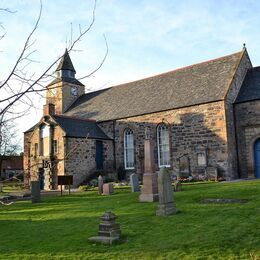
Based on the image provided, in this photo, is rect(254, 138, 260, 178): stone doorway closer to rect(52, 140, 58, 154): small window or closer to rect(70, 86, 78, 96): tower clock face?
rect(52, 140, 58, 154): small window

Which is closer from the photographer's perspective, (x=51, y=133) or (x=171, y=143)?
(x=171, y=143)

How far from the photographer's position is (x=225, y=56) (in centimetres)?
2972

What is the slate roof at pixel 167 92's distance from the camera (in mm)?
26812

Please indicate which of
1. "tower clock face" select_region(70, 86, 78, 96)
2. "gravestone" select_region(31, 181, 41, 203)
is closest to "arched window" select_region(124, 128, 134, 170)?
"tower clock face" select_region(70, 86, 78, 96)

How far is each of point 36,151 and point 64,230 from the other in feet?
72.6

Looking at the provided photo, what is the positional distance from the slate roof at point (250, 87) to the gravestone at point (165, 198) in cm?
1592

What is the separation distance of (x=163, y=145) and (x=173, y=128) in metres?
1.76

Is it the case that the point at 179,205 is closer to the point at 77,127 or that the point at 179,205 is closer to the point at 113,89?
the point at 77,127

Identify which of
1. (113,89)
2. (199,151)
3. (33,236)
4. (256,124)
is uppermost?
(113,89)

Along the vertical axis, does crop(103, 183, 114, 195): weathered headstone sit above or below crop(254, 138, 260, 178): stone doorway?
below

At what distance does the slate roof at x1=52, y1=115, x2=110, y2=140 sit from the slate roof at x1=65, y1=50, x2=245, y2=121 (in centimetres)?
134

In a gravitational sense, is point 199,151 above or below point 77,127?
below

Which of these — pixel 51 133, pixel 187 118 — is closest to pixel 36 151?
pixel 51 133

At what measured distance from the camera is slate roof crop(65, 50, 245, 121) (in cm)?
2681
